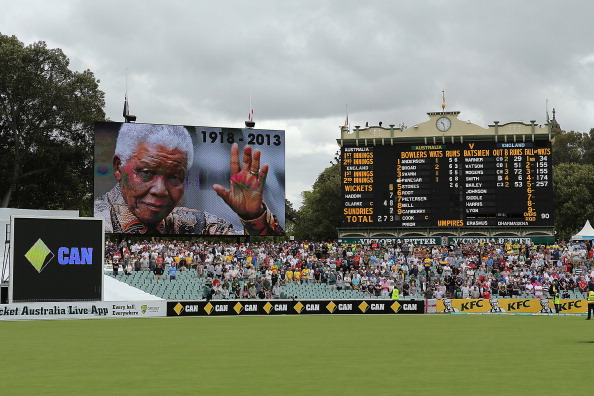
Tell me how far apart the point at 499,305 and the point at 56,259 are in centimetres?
2445

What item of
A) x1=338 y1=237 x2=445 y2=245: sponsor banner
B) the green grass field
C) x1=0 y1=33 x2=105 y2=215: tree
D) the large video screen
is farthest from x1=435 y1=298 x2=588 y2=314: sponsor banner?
x1=0 y1=33 x2=105 y2=215: tree

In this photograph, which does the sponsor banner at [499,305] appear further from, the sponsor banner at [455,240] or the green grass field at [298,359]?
the green grass field at [298,359]

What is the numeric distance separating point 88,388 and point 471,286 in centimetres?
A: 3674

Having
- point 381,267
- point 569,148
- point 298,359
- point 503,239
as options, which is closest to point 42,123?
point 381,267

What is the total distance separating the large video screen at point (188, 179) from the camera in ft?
178

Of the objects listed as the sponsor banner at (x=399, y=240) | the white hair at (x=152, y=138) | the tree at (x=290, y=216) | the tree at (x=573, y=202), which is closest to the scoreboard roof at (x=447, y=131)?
the sponsor banner at (x=399, y=240)

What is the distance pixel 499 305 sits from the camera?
148 ft

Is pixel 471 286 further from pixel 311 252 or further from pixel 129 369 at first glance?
pixel 129 369

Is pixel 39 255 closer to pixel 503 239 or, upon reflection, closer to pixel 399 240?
pixel 399 240

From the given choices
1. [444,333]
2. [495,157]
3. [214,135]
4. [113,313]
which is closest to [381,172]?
[495,157]

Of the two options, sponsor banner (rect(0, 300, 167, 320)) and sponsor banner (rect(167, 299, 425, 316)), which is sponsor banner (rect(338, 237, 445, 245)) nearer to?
sponsor banner (rect(167, 299, 425, 316))

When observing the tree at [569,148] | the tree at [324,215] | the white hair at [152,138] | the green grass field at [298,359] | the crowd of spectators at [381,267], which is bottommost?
the green grass field at [298,359]

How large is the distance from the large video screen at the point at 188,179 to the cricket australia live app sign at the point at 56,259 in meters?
12.8

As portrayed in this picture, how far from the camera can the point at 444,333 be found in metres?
28.9
